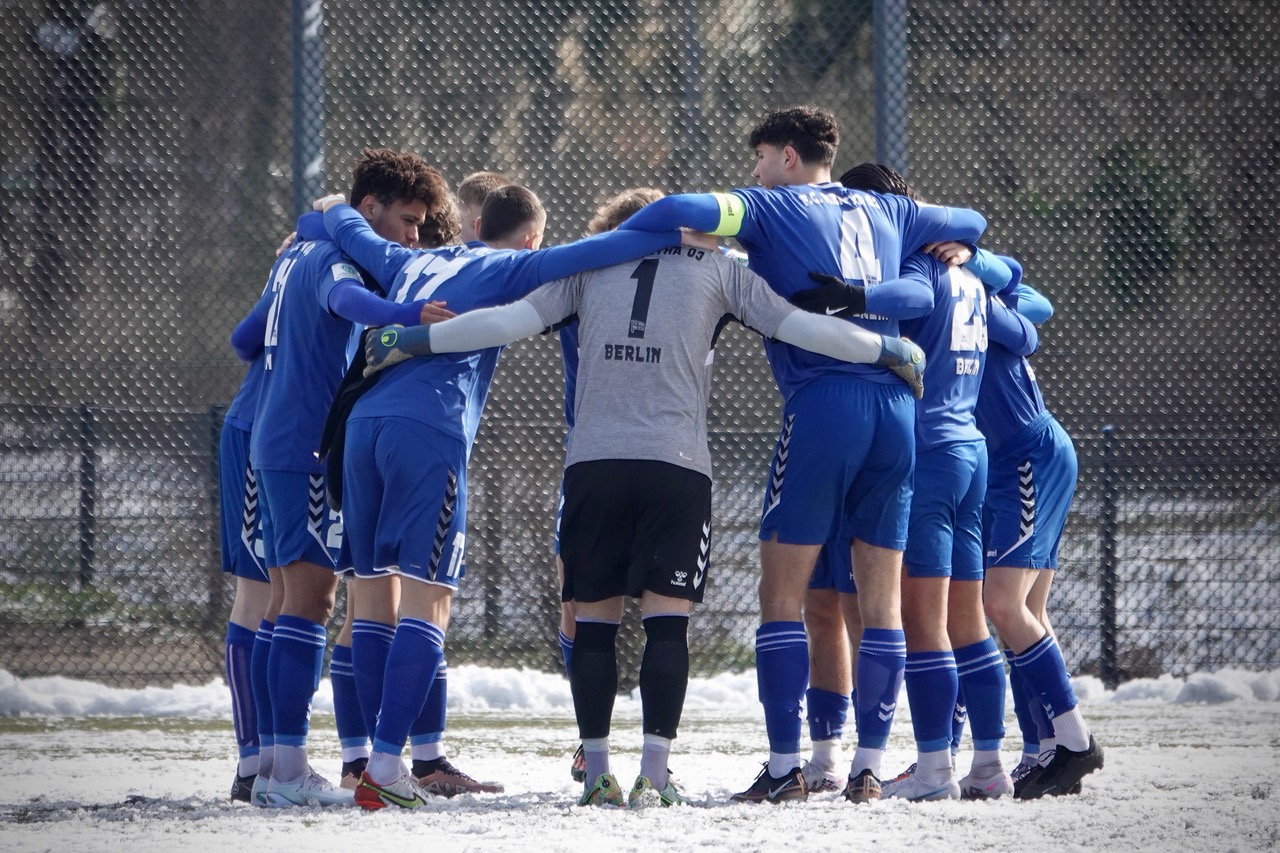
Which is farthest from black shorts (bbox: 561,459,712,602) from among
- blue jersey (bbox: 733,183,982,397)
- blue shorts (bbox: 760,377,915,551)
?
blue jersey (bbox: 733,183,982,397)

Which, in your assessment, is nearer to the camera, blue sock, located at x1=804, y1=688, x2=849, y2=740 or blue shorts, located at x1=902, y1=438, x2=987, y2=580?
blue shorts, located at x1=902, y1=438, x2=987, y2=580

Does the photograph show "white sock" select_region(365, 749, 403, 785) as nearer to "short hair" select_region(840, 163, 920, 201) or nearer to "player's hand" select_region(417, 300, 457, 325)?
"player's hand" select_region(417, 300, 457, 325)

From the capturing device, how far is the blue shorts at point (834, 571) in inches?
174

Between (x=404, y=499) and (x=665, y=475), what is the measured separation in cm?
82

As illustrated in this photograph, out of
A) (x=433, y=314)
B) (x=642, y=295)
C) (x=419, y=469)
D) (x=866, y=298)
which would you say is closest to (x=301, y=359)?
(x=433, y=314)

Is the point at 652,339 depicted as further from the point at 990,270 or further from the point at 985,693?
the point at 985,693

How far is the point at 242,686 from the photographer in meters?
4.50

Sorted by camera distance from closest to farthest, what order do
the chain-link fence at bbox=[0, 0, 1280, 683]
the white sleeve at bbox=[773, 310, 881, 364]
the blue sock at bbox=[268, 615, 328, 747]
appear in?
the white sleeve at bbox=[773, 310, 881, 364] → the blue sock at bbox=[268, 615, 328, 747] → the chain-link fence at bbox=[0, 0, 1280, 683]

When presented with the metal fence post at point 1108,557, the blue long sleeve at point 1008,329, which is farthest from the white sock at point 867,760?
the metal fence post at point 1108,557

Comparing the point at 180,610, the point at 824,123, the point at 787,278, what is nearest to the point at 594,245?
the point at 787,278

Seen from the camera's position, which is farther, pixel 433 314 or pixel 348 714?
pixel 348 714

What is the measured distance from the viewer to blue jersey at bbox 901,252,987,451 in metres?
4.29

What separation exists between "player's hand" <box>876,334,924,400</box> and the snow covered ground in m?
1.28

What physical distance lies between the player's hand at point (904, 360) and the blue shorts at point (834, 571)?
631 millimetres
